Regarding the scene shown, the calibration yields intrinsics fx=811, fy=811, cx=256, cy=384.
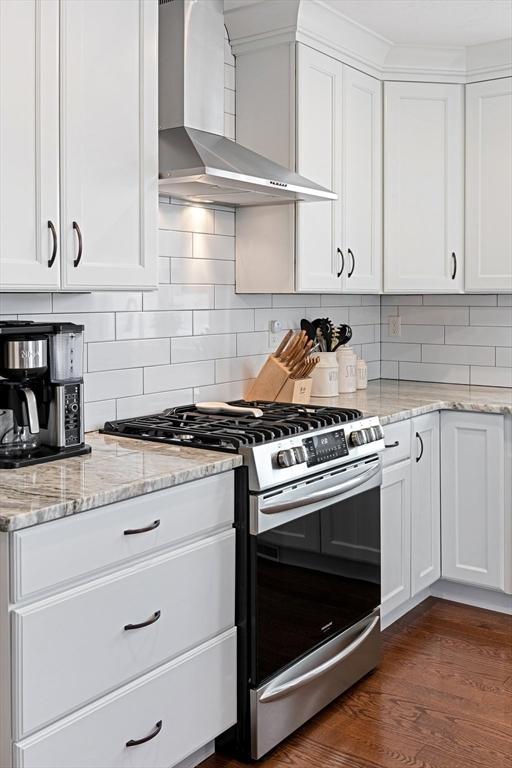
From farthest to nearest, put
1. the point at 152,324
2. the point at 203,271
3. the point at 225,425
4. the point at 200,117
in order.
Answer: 1. the point at 203,271
2. the point at 152,324
3. the point at 200,117
4. the point at 225,425

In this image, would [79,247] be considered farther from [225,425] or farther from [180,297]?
[180,297]

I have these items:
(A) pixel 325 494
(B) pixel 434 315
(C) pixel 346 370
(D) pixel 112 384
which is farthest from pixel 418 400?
(D) pixel 112 384

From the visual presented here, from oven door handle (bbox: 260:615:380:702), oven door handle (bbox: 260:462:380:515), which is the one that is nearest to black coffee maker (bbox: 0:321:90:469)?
oven door handle (bbox: 260:462:380:515)

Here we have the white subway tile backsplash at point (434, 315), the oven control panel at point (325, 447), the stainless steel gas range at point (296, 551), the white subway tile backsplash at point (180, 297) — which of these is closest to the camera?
the stainless steel gas range at point (296, 551)

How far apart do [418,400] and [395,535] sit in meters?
0.66

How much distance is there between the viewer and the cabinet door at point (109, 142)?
2.24 meters

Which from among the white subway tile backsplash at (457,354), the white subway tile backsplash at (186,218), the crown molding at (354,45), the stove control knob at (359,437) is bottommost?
the stove control knob at (359,437)

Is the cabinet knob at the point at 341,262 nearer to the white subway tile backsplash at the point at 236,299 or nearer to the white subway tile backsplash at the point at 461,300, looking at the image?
the white subway tile backsplash at the point at 236,299

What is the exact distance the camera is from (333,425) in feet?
9.13

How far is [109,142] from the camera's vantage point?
237 cm

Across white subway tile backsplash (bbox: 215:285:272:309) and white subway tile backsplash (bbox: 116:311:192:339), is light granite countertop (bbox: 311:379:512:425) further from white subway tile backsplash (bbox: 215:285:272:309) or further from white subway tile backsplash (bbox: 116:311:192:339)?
white subway tile backsplash (bbox: 116:311:192:339)

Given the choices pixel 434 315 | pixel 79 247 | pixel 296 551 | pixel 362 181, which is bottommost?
pixel 296 551

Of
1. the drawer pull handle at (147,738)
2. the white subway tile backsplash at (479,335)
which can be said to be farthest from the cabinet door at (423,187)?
the drawer pull handle at (147,738)

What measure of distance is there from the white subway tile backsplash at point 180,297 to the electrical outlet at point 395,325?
1.50 metres
